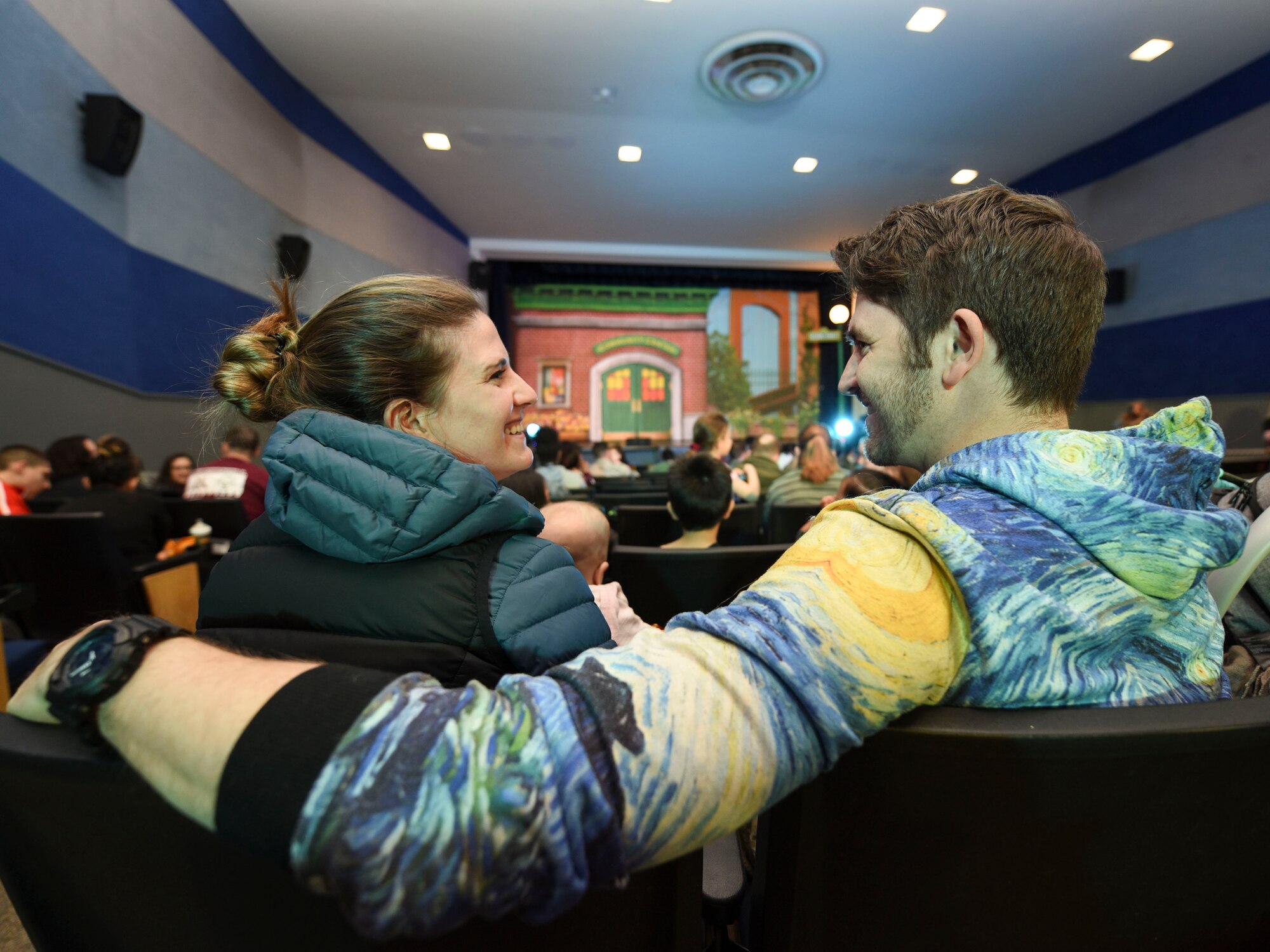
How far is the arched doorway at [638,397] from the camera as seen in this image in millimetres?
13023

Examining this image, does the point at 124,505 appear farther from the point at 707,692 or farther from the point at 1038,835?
the point at 1038,835

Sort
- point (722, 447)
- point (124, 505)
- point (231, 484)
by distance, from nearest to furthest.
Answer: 1. point (124, 505)
2. point (231, 484)
3. point (722, 447)

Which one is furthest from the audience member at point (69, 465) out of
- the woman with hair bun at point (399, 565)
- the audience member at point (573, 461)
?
the woman with hair bun at point (399, 565)

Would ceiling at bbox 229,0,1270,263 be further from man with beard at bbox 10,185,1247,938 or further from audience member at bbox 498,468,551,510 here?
man with beard at bbox 10,185,1247,938

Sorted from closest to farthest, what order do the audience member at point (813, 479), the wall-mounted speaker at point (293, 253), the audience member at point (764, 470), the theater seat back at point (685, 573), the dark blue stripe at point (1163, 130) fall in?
the theater seat back at point (685, 573) < the audience member at point (813, 479) < the audience member at point (764, 470) < the wall-mounted speaker at point (293, 253) < the dark blue stripe at point (1163, 130)

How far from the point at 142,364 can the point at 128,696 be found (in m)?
5.26

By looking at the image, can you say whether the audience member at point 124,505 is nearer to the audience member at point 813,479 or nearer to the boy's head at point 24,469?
the boy's head at point 24,469

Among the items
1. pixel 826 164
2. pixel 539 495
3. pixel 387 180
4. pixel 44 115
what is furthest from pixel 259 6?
pixel 826 164

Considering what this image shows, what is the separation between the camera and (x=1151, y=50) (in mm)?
5562

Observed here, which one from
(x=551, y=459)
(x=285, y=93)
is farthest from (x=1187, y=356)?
(x=285, y=93)

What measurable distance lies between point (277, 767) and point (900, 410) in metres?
0.72

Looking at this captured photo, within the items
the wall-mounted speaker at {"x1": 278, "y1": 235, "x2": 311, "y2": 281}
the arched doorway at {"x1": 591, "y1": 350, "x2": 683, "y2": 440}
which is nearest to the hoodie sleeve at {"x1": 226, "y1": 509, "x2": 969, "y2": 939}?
the wall-mounted speaker at {"x1": 278, "y1": 235, "x2": 311, "y2": 281}

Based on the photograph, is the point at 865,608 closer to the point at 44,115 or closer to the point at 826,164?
the point at 44,115

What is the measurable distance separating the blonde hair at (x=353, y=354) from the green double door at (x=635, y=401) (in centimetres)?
1205
